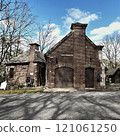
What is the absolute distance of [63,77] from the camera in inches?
514

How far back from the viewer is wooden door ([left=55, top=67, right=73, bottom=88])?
12906mm

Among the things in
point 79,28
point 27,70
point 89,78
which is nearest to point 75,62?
point 89,78

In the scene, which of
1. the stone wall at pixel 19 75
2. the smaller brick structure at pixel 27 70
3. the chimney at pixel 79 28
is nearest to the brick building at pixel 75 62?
the chimney at pixel 79 28

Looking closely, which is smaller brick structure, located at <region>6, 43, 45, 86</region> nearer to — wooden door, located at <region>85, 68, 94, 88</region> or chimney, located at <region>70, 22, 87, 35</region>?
chimney, located at <region>70, 22, 87, 35</region>

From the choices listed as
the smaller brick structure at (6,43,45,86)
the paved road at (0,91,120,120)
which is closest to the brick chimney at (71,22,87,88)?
the paved road at (0,91,120,120)

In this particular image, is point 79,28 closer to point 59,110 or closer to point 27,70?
point 27,70

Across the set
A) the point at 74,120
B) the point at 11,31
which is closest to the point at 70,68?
the point at 74,120

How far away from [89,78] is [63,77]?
369 cm

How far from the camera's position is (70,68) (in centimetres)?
1330

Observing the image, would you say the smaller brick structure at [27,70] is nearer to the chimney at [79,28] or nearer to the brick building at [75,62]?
the brick building at [75,62]

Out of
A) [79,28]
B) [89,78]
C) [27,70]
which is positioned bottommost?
[89,78]

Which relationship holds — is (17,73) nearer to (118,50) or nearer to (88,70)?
(88,70)

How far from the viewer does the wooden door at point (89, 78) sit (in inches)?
531

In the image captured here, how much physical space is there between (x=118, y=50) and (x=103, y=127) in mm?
40324
